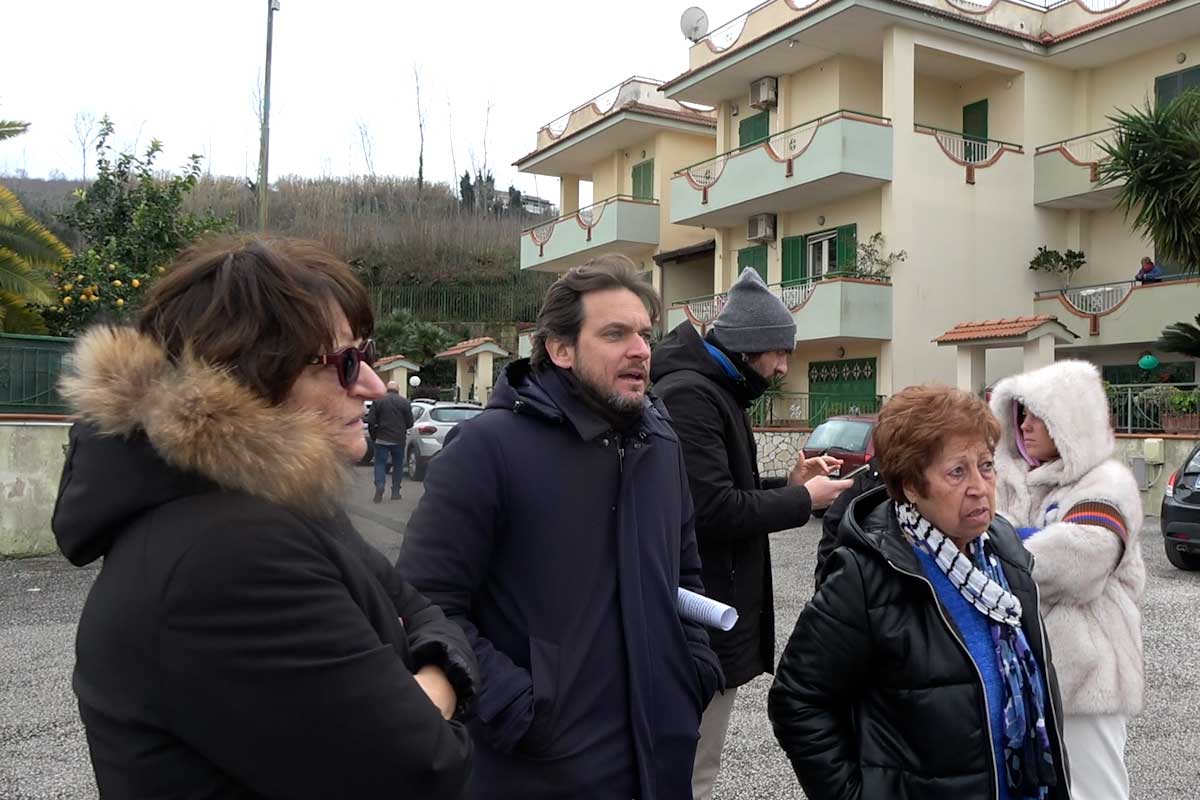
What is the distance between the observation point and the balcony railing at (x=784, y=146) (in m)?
20.6

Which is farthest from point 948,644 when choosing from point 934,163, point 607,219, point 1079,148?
point 607,219

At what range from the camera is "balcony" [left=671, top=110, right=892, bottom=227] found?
66.9 feet

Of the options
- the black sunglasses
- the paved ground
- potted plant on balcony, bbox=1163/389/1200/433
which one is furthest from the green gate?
the black sunglasses

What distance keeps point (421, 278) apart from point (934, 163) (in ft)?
105

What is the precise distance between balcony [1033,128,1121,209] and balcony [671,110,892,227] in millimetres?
4188

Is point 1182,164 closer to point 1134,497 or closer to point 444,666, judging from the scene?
point 1134,497

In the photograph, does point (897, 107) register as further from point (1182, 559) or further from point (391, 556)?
point (391, 556)

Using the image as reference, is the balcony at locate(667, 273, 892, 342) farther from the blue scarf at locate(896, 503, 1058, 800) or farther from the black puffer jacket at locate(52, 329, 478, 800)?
the black puffer jacket at locate(52, 329, 478, 800)

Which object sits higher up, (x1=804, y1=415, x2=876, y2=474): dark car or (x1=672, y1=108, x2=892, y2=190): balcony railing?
(x1=672, y1=108, x2=892, y2=190): balcony railing

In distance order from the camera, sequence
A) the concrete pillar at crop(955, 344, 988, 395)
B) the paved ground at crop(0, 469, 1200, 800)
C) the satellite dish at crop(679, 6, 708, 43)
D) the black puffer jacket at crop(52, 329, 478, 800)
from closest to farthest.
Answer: the black puffer jacket at crop(52, 329, 478, 800) < the paved ground at crop(0, 469, 1200, 800) < the concrete pillar at crop(955, 344, 988, 395) < the satellite dish at crop(679, 6, 708, 43)

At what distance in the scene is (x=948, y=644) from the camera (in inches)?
89.7

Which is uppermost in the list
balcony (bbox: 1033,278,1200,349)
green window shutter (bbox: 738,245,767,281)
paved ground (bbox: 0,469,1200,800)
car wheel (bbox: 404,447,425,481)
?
green window shutter (bbox: 738,245,767,281)

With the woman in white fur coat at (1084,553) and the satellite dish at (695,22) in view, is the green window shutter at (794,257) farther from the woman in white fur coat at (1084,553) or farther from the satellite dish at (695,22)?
the woman in white fur coat at (1084,553)

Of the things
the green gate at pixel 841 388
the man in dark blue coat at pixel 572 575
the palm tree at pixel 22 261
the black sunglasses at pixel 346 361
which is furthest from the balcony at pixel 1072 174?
the black sunglasses at pixel 346 361
